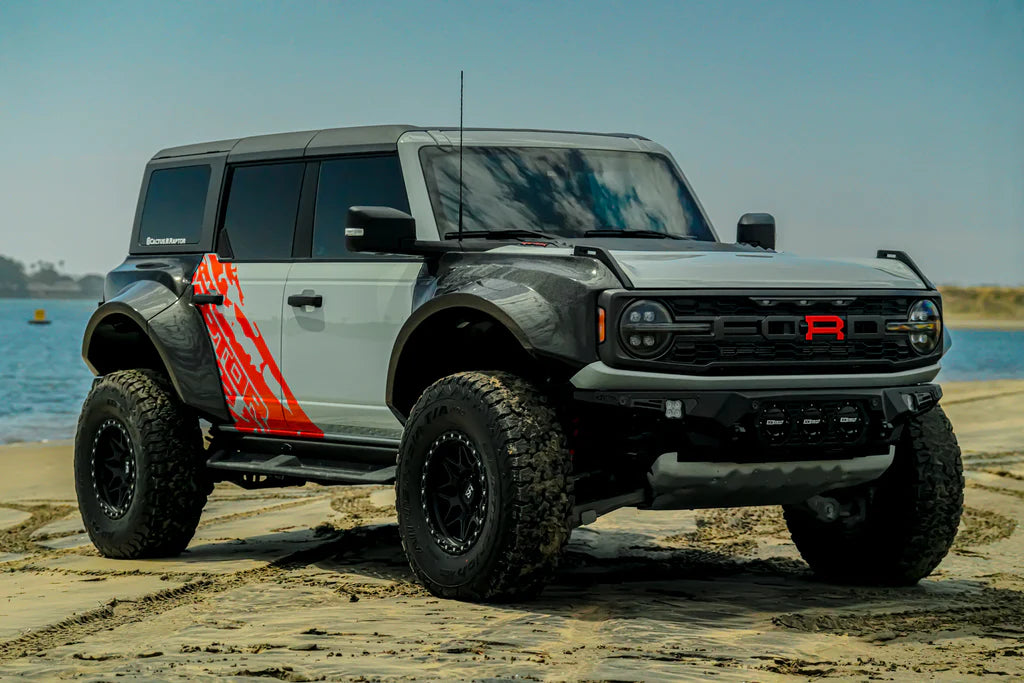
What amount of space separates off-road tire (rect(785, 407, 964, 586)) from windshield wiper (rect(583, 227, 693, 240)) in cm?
141

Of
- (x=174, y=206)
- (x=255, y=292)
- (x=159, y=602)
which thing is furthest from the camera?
(x=174, y=206)

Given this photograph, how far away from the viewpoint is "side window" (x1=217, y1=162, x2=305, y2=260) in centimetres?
802

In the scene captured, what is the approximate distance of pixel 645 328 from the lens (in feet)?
19.7

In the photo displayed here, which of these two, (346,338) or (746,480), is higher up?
(346,338)

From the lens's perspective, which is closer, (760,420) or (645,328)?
(645,328)

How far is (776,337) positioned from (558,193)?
1.67 metres

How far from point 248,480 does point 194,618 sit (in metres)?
2.25

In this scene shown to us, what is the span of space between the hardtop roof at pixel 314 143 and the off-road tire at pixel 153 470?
51.1 inches

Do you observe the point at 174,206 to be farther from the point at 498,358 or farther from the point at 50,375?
the point at 50,375

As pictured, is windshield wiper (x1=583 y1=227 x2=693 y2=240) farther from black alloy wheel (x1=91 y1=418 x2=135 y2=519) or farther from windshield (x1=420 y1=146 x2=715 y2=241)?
black alloy wheel (x1=91 y1=418 x2=135 y2=519)

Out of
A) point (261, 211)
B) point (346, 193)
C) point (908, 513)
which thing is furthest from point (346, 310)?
point (908, 513)

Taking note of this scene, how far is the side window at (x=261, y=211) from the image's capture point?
8016 mm

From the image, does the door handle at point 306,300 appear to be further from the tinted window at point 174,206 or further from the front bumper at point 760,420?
the front bumper at point 760,420

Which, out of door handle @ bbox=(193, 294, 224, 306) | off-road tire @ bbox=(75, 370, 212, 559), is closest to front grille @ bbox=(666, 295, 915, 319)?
door handle @ bbox=(193, 294, 224, 306)
